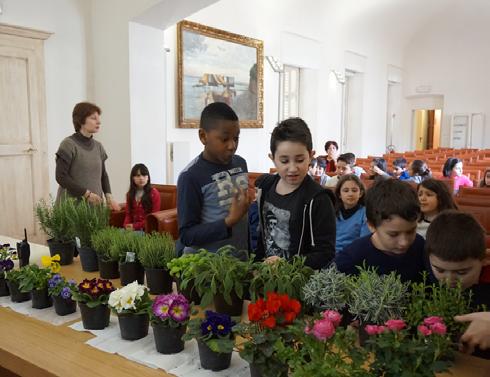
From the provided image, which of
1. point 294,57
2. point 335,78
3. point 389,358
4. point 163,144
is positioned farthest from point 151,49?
point 335,78

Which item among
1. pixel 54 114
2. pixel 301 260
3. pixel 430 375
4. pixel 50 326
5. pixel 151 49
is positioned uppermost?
pixel 151 49

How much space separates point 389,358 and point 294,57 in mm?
10100

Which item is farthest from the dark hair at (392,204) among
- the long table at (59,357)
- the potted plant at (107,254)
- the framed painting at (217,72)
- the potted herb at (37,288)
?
the framed painting at (217,72)

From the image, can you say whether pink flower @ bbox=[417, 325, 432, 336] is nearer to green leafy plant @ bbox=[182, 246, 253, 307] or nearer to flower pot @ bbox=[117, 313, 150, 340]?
green leafy plant @ bbox=[182, 246, 253, 307]

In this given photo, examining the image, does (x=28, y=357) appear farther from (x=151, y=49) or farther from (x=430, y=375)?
(x=151, y=49)

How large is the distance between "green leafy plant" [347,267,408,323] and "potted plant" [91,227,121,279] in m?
1.14

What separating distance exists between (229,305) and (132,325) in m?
0.32

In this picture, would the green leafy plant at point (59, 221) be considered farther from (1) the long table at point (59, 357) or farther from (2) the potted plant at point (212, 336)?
(2) the potted plant at point (212, 336)

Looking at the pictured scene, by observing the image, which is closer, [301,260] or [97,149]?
[301,260]

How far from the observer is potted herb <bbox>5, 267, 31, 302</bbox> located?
74.7 inches

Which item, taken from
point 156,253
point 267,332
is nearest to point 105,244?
point 156,253

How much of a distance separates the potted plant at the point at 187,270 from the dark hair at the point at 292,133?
1.62 ft

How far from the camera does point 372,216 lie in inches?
70.5

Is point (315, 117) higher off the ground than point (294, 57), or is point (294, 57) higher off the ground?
point (294, 57)
